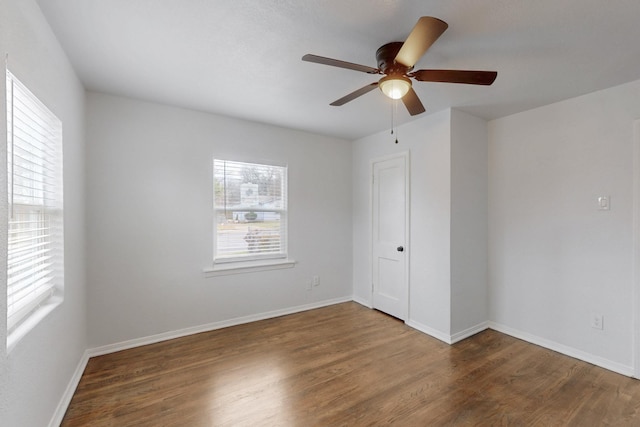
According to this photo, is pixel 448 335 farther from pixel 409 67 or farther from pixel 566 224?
pixel 409 67

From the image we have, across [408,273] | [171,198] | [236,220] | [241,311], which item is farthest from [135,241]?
[408,273]

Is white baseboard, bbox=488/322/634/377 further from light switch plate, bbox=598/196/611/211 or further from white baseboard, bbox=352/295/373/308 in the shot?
white baseboard, bbox=352/295/373/308

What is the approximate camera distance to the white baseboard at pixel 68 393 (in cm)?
178

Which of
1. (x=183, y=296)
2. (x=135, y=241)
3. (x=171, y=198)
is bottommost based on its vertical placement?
(x=183, y=296)

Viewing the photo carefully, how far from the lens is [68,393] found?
2.02 m

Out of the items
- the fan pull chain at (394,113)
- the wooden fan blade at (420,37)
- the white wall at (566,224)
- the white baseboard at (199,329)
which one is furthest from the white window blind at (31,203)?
the white wall at (566,224)

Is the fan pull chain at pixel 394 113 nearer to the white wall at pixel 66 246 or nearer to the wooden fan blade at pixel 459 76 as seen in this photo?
the wooden fan blade at pixel 459 76

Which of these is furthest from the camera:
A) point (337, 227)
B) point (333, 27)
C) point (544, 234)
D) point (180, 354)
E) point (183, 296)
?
point (337, 227)

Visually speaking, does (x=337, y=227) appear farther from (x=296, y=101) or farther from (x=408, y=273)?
(x=296, y=101)

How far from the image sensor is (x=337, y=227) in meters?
4.24

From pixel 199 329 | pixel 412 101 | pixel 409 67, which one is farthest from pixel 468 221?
pixel 199 329

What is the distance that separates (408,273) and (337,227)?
1.25 metres

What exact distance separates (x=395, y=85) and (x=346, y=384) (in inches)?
87.9

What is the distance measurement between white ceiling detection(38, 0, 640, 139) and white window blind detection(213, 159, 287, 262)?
0.91m
